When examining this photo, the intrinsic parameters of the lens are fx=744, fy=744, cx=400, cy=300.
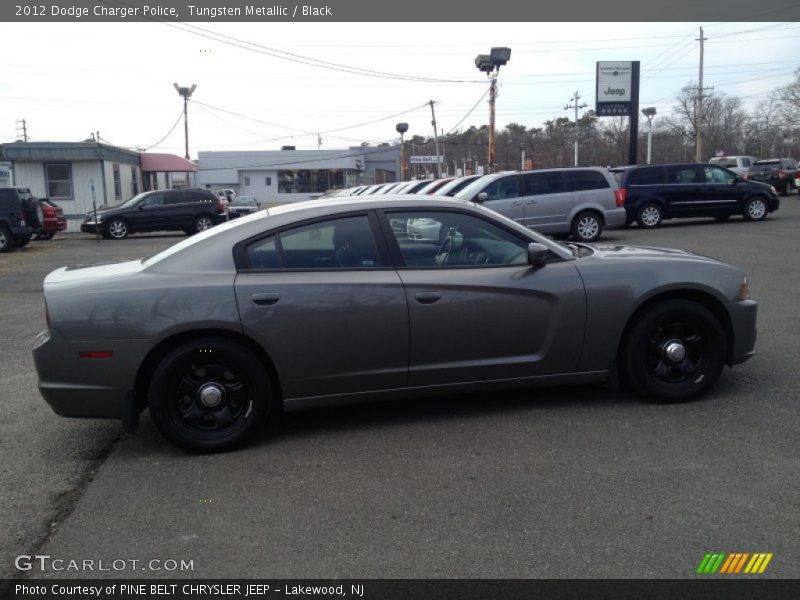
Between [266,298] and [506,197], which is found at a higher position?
[506,197]

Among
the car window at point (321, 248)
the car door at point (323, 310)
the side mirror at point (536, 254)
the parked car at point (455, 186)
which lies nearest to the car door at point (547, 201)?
the parked car at point (455, 186)

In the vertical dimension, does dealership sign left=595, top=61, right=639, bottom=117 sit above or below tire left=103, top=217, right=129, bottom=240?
above

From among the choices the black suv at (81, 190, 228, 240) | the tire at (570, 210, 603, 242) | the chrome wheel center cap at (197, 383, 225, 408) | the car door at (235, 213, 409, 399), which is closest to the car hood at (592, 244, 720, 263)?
the car door at (235, 213, 409, 399)

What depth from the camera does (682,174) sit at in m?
20.2

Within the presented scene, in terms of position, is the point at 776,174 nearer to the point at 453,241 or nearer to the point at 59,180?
the point at 59,180

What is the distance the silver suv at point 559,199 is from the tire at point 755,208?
5631 mm

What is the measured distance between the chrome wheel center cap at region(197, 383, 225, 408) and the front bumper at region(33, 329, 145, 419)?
414 millimetres

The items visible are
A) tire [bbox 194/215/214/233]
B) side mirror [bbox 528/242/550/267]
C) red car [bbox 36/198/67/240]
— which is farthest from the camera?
tire [bbox 194/215/214/233]

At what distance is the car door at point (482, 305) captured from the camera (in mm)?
4809

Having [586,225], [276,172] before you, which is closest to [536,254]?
[586,225]

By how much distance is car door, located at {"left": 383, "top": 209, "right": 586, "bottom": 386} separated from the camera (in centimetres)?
481

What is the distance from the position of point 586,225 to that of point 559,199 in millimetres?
905

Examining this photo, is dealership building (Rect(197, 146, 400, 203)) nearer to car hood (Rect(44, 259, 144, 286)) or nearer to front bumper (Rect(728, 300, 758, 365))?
car hood (Rect(44, 259, 144, 286))

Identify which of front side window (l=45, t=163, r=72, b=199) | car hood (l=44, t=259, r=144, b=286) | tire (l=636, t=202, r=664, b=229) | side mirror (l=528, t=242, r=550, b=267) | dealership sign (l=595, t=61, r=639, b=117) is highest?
dealership sign (l=595, t=61, r=639, b=117)
